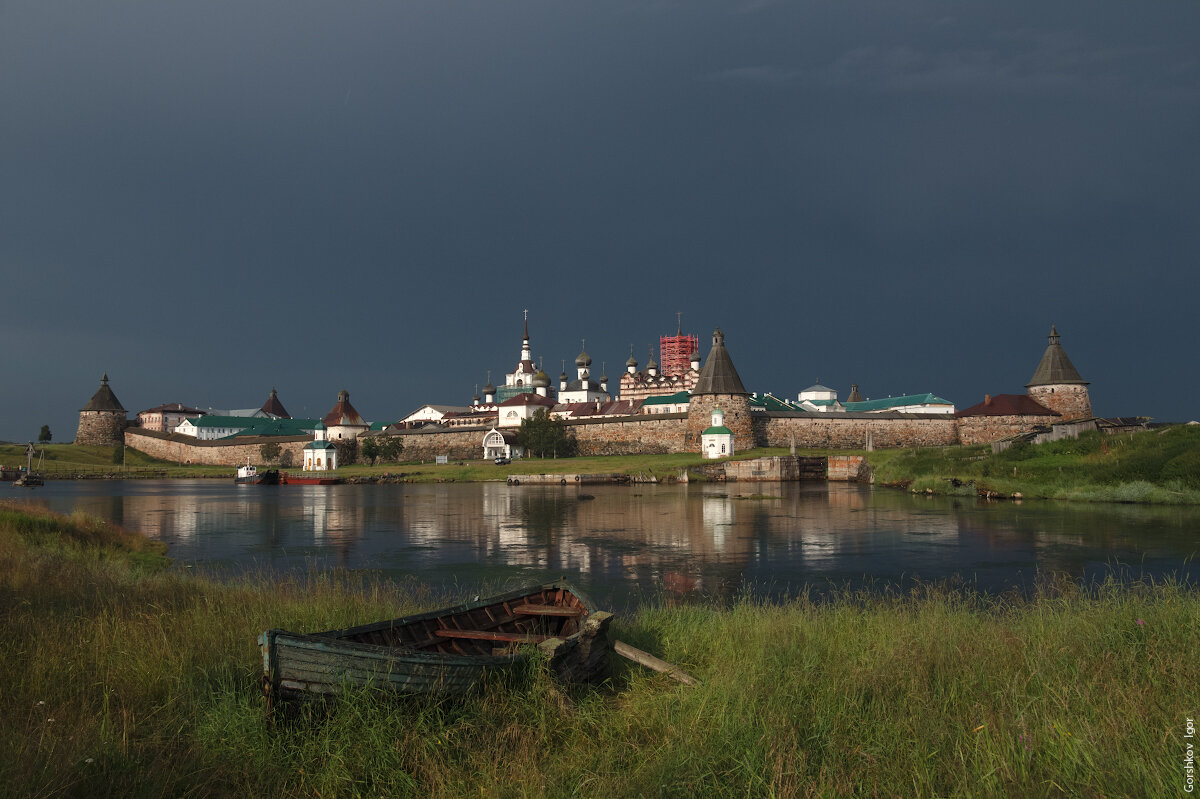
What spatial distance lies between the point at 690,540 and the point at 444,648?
1430 cm

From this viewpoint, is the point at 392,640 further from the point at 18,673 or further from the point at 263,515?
the point at 263,515

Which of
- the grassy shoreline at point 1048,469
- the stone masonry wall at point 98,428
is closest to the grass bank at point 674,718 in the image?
the grassy shoreline at point 1048,469

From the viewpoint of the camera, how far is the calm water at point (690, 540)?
14586 millimetres

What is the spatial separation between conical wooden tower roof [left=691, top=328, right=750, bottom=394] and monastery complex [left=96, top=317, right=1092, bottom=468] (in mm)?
97

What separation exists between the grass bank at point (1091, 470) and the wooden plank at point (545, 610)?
84.9 feet

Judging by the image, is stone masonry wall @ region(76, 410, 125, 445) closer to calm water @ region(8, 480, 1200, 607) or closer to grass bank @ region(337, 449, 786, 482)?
grass bank @ region(337, 449, 786, 482)

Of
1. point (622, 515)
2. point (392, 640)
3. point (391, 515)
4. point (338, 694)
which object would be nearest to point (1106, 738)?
point (338, 694)

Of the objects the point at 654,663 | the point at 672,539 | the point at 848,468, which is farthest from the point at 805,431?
the point at 654,663

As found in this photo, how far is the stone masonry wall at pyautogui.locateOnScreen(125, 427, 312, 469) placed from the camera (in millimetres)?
82375

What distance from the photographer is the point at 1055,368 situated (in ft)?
209

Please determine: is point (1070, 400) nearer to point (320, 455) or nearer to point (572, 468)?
point (572, 468)

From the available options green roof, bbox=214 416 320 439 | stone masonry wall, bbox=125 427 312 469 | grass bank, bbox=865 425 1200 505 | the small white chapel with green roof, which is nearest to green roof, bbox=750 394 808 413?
grass bank, bbox=865 425 1200 505

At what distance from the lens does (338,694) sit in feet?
17.4

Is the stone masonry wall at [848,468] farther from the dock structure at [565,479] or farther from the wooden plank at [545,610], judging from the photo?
the wooden plank at [545,610]
